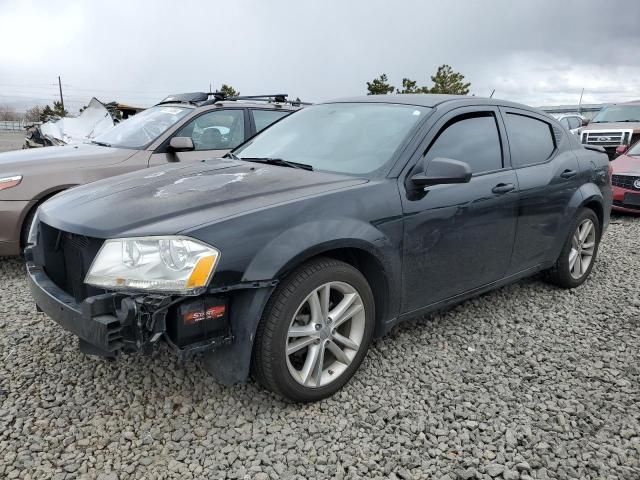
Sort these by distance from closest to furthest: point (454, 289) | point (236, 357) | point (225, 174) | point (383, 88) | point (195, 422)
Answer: point (236, 357) → point (195, 422) → point (225, 174) → point (454, 289) → point (383, 88)

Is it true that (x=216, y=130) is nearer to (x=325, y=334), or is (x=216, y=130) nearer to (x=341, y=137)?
(x=341, y=137)

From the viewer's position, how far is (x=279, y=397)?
2.74 m

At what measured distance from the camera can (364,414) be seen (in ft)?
8.61

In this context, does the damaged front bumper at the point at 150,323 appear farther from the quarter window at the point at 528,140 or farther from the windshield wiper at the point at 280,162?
the quarter window at the point at 528,140

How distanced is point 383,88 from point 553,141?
2278 centimetres

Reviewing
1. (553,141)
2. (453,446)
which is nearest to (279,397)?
(453,446)

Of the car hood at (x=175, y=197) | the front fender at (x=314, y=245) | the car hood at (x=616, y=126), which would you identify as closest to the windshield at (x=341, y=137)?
the car hood at (x=175, y=197)

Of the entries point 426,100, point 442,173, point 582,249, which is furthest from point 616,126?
point 442,173

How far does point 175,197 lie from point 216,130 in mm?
3215

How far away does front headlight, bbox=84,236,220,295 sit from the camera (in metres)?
2.17

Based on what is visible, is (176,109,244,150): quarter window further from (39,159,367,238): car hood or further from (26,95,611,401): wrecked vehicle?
(39,159,367,238): car hood

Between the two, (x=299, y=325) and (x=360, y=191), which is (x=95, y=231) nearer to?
(x=299, y=325)

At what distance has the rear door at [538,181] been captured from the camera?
3689 millimetres

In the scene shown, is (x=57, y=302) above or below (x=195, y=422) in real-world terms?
above
